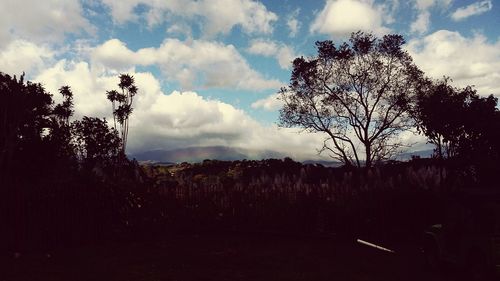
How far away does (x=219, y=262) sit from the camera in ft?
29.6

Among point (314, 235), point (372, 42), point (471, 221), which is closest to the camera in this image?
point (471, 221)

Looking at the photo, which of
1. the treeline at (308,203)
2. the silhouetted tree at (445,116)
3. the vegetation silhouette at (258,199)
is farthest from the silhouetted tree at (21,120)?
the silhouetted tree at (445,116)

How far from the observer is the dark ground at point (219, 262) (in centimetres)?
783

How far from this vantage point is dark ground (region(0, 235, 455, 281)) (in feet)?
25.7

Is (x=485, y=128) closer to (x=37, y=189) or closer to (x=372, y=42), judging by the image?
(x=37, y=189)

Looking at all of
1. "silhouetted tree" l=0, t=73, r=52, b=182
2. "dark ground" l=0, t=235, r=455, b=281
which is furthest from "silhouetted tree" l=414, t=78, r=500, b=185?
"silhouetted tree" l=0, t=73, r=52, b=182

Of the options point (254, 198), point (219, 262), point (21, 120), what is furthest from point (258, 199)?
point (21, 120)

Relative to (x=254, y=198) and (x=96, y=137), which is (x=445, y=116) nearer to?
(x=254, y=198)

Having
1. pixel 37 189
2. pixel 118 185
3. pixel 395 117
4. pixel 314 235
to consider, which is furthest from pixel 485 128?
pixel 395 117

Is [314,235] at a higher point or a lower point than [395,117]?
lower

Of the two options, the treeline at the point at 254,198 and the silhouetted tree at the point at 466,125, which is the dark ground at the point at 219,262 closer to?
the treeline at the point at 254,198

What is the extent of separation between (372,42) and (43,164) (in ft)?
62.6

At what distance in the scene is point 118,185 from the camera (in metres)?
12.0

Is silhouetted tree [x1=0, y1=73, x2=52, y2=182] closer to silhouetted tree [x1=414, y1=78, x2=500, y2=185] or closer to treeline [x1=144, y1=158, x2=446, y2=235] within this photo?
treeline [x1=144, y1=158, x2=446, y2=235]
